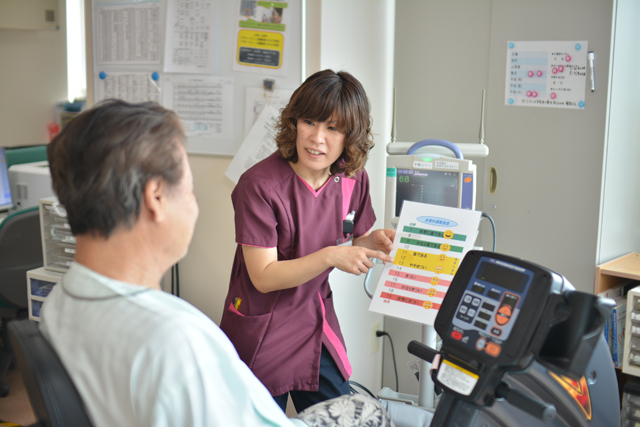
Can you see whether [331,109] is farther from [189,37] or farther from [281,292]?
[189,37]

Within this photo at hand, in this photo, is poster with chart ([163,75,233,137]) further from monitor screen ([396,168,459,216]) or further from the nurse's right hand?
the nurse's right hand

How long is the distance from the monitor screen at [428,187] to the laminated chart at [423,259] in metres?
0.21

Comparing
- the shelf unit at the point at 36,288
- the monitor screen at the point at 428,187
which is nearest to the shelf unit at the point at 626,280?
the monitor screen at the point at 428,187

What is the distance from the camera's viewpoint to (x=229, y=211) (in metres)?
2.37

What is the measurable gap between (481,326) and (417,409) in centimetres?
51

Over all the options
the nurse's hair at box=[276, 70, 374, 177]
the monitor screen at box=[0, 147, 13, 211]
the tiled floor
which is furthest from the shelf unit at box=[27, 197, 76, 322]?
the nurse's hair at box=[276, 70, 374, 177]

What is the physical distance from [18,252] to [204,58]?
132 cm

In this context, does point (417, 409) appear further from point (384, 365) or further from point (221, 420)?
point (384, 365)

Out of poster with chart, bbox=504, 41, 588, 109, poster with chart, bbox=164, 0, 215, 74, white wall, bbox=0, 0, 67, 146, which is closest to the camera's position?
poster with chart, bbox=504, 41, 588, 109

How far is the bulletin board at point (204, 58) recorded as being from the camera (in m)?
2.15

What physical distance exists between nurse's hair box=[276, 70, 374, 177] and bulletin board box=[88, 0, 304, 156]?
24.9 inches

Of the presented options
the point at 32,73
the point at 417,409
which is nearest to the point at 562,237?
the point at 417,409

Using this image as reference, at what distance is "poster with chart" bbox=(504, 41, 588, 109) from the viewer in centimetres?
211

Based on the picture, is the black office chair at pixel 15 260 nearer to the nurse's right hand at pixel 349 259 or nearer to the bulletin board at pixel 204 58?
Result: the bulletin board at pixel 204 58
